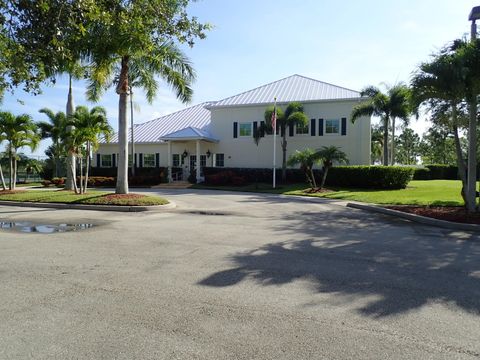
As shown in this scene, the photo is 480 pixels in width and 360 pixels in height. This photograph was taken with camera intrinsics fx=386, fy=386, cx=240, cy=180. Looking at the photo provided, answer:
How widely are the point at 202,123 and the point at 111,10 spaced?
28.3m

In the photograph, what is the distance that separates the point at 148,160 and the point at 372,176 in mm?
20830

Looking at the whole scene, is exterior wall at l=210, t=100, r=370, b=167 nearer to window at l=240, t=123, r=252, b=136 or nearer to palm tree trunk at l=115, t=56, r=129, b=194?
window at l=240, t=123, r=252, b=136

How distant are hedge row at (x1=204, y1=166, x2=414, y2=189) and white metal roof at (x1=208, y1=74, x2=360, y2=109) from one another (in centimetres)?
612

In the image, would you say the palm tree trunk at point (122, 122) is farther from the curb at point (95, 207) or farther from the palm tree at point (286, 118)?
the palm tree at point (286, 118)

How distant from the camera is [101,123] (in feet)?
65.7

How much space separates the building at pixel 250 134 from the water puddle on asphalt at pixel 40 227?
2015 cm

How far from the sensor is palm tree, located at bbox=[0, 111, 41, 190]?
2211 centimetres

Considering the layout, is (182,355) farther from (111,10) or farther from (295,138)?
(295,138)

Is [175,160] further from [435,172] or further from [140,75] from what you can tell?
[435,172]

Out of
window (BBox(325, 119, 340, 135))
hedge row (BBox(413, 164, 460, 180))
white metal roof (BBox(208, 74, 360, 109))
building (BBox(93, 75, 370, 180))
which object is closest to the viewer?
building (BBox(93, 75, 370, 180))

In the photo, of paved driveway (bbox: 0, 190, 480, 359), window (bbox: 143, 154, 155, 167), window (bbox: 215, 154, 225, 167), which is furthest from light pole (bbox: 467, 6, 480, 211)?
window (bbox: 143, 154, 155, 167)

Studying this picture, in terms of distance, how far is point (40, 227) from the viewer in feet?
33.8

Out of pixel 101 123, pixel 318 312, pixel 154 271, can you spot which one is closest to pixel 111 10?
pixel 154 271

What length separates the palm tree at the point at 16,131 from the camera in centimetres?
2211
